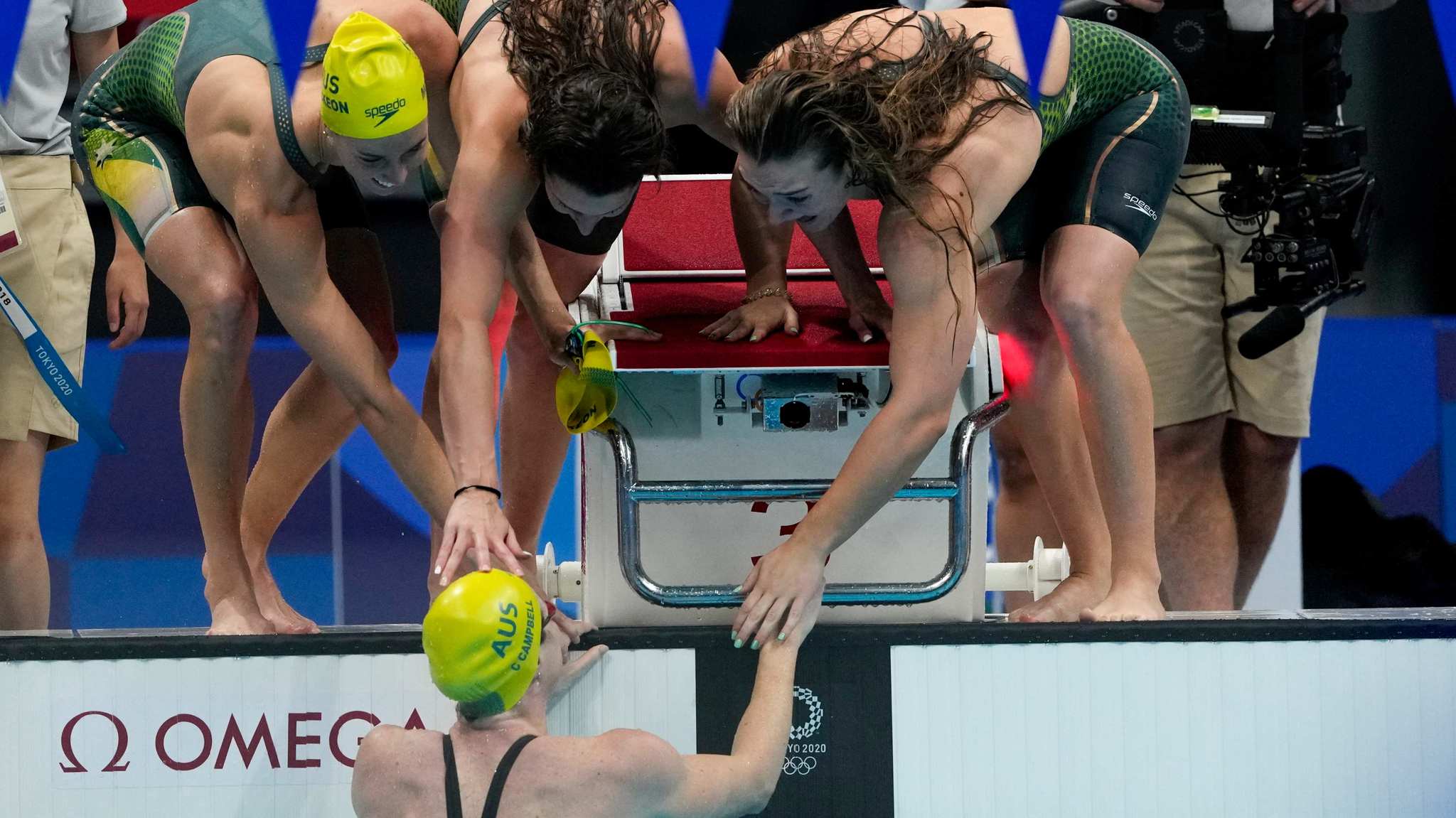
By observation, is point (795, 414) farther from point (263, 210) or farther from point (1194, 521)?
point (1194, 521)

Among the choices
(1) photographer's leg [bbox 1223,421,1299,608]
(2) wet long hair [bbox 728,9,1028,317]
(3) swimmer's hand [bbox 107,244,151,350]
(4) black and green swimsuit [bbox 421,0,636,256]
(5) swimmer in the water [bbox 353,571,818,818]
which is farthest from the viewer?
(1) photographer's leg [bbox 1223,421,1299,608]

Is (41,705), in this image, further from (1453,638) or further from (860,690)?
(1453,638)

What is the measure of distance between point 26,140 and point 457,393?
1602mm

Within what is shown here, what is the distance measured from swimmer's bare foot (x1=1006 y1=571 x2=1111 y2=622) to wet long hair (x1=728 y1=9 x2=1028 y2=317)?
795 mm

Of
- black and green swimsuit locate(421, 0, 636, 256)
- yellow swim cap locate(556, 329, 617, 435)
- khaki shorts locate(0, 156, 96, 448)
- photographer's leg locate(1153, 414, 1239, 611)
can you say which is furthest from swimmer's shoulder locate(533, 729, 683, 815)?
photographer's leg locate(1153, 414, 1239, 611)

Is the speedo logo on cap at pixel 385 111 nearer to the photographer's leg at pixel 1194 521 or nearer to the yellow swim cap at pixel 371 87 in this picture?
the yellow swim cap at pixel 371 87

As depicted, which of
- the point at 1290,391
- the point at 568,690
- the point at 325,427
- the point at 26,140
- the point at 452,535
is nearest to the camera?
the point at 452,535

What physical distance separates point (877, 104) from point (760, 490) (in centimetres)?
72

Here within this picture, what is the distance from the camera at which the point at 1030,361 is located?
3049 millimetres

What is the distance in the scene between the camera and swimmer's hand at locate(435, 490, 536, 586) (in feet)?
7.94

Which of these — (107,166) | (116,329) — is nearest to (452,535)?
(107,166)

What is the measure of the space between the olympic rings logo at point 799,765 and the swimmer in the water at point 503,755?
0.40 meters

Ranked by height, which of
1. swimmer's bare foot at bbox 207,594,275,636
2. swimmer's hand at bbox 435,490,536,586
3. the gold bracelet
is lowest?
swimmer's bare foot at bbox 207,594,275,636

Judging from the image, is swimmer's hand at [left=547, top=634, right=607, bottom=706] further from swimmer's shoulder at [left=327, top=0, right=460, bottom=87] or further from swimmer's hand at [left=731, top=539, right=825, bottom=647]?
swimmer's shoulder at [left=327, top=0, right=460, bottom=87]
